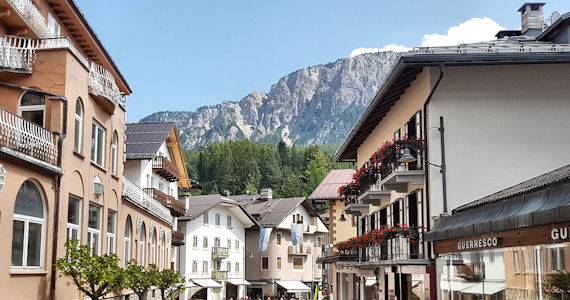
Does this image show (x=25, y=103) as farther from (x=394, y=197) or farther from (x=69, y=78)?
(x=394, y=197)

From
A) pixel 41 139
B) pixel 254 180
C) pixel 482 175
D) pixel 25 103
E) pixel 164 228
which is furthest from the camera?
pixel 254 180

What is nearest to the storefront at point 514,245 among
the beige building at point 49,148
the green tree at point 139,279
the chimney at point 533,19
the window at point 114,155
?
the green tree at point 139,279

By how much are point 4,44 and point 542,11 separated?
715 inches

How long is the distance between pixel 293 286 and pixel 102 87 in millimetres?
57087

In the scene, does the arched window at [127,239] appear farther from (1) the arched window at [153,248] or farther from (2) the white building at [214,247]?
(2) the white building at [214,247]

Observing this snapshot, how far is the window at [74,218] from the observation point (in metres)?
18.0

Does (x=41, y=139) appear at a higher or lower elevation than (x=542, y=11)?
lower

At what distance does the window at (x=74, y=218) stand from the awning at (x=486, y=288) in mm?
9791

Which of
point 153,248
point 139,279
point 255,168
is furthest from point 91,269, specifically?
point 255,168

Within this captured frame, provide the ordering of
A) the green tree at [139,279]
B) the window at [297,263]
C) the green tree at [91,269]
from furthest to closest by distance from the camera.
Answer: the window at [297,263] → the green tree at [139,279] → the green tree at [91,269]

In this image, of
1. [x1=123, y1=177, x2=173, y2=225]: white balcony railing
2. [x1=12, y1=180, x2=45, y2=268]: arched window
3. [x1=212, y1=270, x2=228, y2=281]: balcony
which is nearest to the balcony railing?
[x1=12, y1=180, x2=45, y2=268]: arched window

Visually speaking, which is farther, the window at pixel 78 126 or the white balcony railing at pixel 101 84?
the white balcony railing at pixel 101 84

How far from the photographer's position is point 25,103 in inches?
681

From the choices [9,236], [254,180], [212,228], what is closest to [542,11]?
[9,236]
